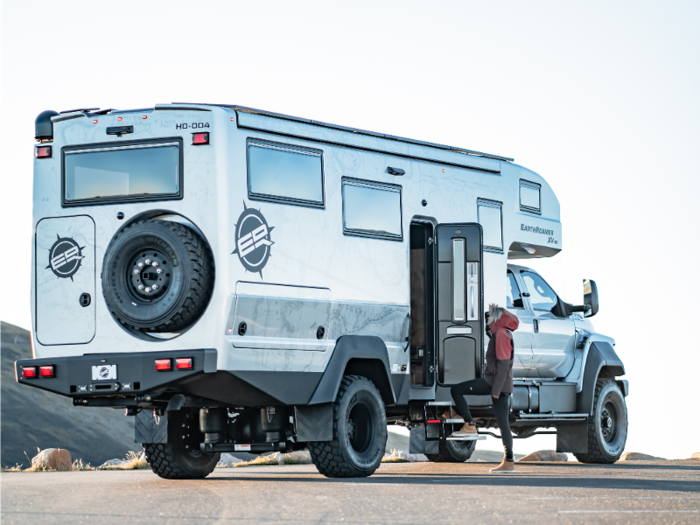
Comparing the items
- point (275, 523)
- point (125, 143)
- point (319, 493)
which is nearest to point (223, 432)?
point (319, 493)

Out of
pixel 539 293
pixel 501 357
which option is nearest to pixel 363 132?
pixel 501 357

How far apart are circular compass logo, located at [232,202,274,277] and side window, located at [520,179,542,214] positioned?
5.25 meters

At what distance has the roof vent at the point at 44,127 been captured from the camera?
11682mm

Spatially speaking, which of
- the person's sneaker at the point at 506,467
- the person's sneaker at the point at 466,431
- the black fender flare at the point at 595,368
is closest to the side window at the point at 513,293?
the black fender flare at the point at 595,368

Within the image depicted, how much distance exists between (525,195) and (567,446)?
13.1 feet

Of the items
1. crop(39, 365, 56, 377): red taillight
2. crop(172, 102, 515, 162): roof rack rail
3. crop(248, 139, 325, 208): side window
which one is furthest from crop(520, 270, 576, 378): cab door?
crop(39, 365, 56, 377): red taillight

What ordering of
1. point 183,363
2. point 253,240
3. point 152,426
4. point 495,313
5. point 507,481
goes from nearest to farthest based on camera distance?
1. point 183,363
2. point 253,240
3. point 507,481
4. point 152,426
5. point 495,313

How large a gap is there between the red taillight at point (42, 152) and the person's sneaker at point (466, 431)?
599 cm

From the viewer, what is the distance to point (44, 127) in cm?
1170

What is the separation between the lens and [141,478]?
13.1m

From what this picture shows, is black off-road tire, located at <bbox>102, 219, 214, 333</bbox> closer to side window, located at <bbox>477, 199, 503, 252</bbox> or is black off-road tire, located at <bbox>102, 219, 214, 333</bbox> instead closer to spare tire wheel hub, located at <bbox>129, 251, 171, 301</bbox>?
spare tire wheel hub, located at <bbox>129, 251, 171, 301</bbox>

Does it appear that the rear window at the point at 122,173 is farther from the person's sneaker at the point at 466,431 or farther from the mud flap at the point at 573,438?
the mud flap at the point at 573,438

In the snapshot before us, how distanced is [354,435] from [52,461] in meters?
6.81

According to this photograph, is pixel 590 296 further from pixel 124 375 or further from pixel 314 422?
pixel 124 375
